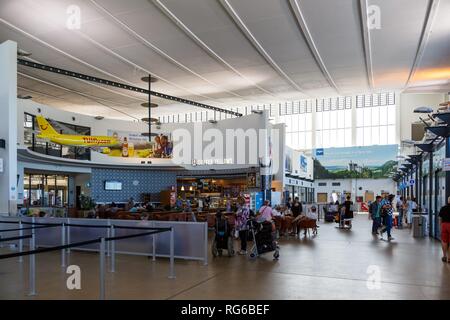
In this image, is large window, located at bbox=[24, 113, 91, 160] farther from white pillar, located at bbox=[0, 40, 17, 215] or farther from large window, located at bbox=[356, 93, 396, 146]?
large window, located at bbox=[356, 93, 396, 146]

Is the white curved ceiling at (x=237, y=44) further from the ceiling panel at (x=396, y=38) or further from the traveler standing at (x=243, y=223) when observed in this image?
the traveler standing at (x=243, y=223)

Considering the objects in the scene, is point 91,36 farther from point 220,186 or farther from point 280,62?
point 220,186

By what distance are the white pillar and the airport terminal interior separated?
0.17 feet

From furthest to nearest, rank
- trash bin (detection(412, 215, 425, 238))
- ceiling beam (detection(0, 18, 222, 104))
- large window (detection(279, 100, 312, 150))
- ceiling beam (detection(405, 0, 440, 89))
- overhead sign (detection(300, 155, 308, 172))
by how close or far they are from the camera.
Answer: large window (detection(279, 100, 312, 150))
overhead sign (detection(300, 155, 308, 172))
trash bin (detection(412, 215, 425, 238))
ceiling beam (detection(0, 18, 222, 104))
ceiling beam (detection(405, 0, 440, 89))

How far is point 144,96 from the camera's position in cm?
2517

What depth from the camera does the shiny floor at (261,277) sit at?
5.81 metres

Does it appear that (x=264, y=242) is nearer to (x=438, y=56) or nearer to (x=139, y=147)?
(x=438, y=56)

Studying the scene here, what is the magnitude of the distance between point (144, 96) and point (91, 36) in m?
10.6

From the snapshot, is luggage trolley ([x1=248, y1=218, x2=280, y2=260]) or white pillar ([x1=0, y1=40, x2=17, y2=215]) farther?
white pillar ([x1=0, y1=40, x2=17, y2=215])

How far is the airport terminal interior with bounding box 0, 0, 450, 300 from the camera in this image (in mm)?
7125

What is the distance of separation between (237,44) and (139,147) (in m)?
10.9

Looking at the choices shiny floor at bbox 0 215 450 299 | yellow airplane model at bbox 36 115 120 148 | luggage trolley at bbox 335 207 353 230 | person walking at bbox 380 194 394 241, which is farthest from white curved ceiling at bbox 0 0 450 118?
shiny floor at bbox 0 215 450 299

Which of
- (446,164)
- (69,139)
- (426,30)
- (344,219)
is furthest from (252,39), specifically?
(69,139)
